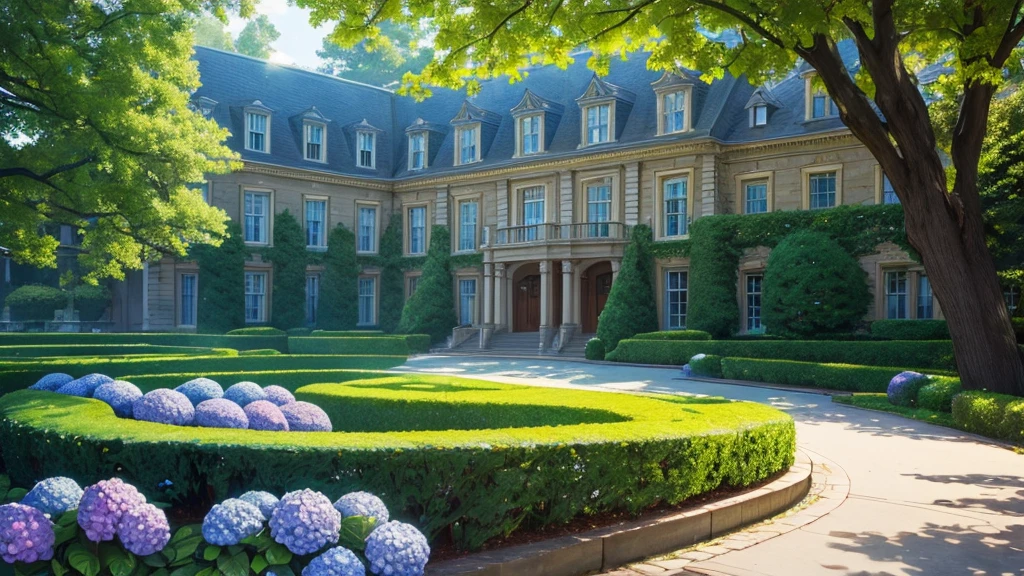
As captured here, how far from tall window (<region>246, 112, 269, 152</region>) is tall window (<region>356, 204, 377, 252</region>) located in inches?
208

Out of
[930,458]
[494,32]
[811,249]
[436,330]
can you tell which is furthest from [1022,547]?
[436,330]

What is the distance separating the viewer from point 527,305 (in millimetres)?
38344

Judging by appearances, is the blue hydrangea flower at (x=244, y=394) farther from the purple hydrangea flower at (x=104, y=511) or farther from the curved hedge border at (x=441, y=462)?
the purple hydrangea flower at (x=104, y=511)

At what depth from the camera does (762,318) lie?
27.5 metres

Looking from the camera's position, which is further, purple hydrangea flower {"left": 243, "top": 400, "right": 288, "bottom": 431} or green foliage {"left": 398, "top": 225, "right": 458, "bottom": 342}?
green foliage {"left": 398, "top": 225, "right": 458, "bottom": 342}

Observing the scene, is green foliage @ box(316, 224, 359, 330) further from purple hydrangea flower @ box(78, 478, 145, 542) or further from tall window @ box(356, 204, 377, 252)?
purple hydrangea flower @ box(78, 478, 145, 542)

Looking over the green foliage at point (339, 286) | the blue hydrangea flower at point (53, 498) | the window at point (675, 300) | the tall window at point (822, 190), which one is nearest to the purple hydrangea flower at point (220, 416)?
the blue hydrangea flower at point (53, 498)

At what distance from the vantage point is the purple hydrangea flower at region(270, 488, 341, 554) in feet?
15.9

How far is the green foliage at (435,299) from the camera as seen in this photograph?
38.0 meters

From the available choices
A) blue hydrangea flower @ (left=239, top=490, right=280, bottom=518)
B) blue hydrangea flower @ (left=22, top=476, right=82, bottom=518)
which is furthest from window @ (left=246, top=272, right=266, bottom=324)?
blue hydrangea flower @ (left=239, top=490, right=280, bottom=518)

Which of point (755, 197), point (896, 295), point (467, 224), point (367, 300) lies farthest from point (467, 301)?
point (896, 295)

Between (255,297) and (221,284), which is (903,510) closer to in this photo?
(221,284)

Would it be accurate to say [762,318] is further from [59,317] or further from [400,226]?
[59,317]

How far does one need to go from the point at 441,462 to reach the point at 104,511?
1993 mm
